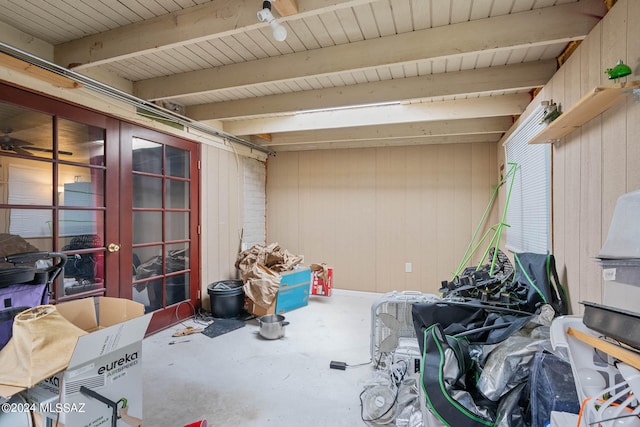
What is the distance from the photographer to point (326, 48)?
2.31 m

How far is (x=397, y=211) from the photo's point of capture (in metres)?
4.71

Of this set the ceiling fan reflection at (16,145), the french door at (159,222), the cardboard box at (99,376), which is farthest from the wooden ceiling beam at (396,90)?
the cardboard box at (99,376)

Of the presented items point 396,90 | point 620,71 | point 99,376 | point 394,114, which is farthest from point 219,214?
point 620,71

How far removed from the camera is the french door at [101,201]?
2.17 metres

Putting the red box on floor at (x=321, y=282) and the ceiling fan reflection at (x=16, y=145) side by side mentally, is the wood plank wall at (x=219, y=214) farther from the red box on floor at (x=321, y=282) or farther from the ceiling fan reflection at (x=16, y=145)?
the ceiling fan reflection at (x=16, y=145)

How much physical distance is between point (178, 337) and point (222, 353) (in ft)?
2.13

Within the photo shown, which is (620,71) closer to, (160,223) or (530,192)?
(530,192)

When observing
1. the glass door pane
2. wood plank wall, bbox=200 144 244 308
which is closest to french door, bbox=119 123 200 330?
the glass door pane

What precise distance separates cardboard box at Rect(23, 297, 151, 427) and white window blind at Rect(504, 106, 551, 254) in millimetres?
2769

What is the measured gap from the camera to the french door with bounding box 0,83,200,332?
217 centimetres

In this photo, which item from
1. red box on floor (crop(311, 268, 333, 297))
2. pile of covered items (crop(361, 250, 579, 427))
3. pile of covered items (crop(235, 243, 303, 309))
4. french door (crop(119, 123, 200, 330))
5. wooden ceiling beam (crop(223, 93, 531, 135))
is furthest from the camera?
red box on floor (crop(311, 268, 333, 297))

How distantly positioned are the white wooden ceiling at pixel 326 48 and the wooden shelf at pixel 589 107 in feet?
1.73

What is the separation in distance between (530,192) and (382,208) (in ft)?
7.48

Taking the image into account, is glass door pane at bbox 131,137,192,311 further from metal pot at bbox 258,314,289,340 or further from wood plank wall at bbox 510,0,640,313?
wood plank wall at bbox 510,0,640,313
